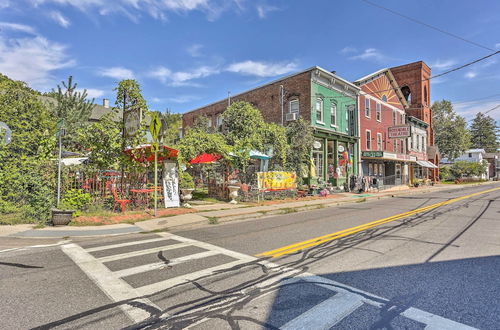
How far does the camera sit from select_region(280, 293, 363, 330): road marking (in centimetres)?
301

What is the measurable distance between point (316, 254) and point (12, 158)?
35.9 feet

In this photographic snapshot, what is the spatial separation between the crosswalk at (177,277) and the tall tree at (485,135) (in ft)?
400

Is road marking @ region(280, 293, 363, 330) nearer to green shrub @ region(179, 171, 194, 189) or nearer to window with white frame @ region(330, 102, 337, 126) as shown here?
green shrub @ region(179, 171, 194, 189)

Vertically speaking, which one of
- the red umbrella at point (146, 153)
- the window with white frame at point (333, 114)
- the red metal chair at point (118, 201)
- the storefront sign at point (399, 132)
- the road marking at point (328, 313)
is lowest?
the road marking at point (328, 313)

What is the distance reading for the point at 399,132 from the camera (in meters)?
28.9

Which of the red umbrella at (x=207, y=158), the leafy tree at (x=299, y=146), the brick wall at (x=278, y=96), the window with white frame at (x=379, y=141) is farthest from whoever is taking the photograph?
the window with white frame at (x=379, y=141)

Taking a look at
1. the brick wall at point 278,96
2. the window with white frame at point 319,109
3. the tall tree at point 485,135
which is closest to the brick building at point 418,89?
the window with white frame at point 319,109

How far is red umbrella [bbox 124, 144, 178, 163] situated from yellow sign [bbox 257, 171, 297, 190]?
612cm

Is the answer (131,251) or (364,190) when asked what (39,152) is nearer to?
(131,251)

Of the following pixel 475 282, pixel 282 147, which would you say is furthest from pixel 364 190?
pixel 475 282

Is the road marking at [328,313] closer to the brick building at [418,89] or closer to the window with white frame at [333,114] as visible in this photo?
the window with white frame at [333,114]

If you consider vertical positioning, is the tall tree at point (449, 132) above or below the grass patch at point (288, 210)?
above

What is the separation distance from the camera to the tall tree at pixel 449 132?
53125 millimetres

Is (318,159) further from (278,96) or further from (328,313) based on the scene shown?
(328,313)
